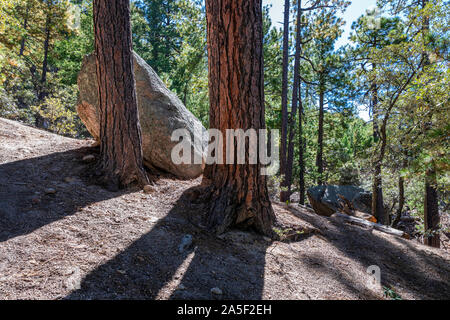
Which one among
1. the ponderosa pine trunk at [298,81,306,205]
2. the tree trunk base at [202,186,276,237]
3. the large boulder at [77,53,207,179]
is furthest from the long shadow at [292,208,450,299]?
the ponderosa pine trunk at [298,81,306,205]

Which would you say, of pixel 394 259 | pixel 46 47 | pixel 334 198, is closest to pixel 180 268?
pixel 394 259

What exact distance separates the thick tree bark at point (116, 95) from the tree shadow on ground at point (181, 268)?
1147 millimetres

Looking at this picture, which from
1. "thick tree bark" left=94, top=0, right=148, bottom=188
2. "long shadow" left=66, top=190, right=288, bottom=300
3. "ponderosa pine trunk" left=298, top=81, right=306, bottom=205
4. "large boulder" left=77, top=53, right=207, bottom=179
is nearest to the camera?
"long shadow" left=66, top=190, right=288, bottom=300

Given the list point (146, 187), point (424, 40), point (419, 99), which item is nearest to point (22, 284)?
point (146, 187)

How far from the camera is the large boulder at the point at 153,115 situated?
4129 millimetres

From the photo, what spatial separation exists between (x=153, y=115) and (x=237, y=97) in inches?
81.2

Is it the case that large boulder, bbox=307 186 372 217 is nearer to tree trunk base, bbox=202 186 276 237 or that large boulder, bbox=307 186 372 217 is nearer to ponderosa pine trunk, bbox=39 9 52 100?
tree trunk base, bbox=202 186 276 237

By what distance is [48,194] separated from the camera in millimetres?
2627

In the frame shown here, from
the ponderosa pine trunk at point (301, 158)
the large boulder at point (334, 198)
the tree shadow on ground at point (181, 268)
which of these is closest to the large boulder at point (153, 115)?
the tree shadow on ground at point (181, 268)

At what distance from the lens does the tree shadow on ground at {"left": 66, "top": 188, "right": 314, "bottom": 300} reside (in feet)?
5.29

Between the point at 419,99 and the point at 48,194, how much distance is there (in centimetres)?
546

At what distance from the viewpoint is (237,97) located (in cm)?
275

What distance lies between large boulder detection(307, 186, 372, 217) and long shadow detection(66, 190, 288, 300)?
746cm
